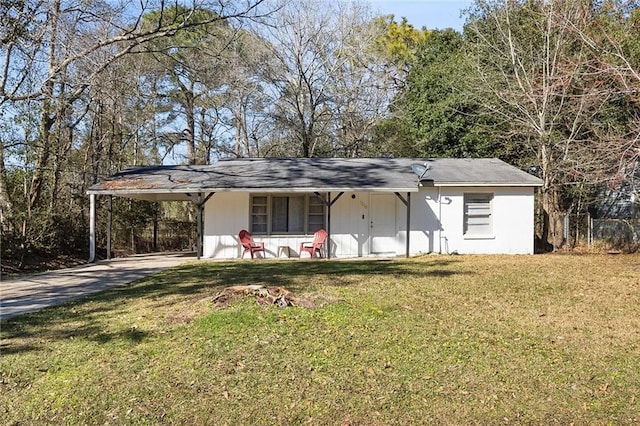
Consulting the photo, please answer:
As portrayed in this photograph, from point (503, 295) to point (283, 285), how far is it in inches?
147

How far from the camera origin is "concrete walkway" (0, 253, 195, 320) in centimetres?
791

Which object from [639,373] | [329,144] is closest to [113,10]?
[639,373]

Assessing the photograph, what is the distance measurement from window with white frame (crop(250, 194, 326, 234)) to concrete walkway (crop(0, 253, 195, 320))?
9.52ft

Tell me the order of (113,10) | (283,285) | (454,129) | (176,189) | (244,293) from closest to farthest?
(244,293), (283,285), (113,10), (176,189), (454,129)

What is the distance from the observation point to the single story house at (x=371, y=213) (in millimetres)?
14828

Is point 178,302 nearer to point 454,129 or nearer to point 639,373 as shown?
point 639,373

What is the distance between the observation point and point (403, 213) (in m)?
15.3

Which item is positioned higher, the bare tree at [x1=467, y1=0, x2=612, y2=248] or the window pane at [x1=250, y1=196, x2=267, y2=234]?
the bare tree at [x1=467, y1=0, x2=612, y2=248]

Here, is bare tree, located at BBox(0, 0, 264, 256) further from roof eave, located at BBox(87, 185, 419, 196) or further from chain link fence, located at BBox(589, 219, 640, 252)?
chain link fence, located at BBox(589, 219, 640, 252)

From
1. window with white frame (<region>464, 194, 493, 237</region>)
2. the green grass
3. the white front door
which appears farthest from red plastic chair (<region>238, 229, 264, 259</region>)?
window with white frame (<region>464, 194, 493, 237</region>)

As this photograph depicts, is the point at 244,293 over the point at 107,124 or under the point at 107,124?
under

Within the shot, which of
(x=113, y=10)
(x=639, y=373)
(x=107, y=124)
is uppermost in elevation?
(x=113, y=10)

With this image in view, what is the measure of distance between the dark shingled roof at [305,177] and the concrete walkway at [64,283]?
2291 millimetres

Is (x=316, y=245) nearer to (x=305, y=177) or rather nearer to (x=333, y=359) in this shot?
(x=305, y=177)
